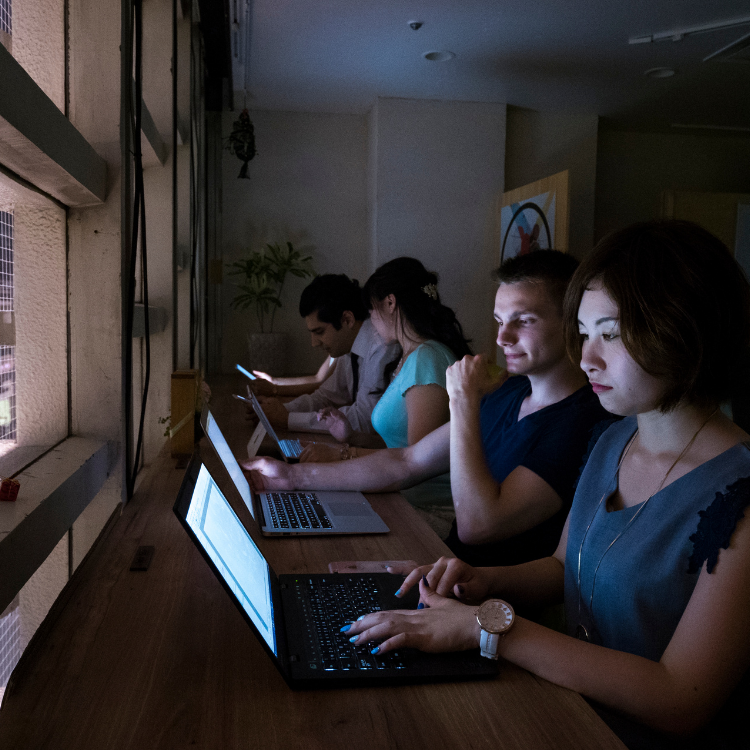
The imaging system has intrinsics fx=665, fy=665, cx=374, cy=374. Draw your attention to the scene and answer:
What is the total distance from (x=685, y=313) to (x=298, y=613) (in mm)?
725

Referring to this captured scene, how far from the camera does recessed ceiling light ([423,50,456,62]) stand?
4.30 metres

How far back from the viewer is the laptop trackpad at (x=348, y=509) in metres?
1.50

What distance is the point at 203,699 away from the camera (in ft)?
2.56

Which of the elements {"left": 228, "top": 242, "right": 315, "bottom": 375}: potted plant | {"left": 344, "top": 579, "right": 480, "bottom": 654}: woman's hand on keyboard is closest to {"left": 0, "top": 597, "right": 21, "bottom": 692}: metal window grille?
{"left": 344, "top": 579, "right": 480, "bottom": 654}: woman's hand on keyboard

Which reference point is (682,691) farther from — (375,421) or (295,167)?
(295,167)

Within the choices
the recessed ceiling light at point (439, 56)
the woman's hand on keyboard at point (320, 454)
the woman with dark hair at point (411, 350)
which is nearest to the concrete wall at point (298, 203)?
the recessed ceiling light at point (439, 56)

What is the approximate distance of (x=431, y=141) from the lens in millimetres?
5320

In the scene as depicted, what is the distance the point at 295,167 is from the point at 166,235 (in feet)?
10.8

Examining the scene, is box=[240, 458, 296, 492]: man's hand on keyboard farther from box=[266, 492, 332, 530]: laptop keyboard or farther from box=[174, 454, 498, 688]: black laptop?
box=[174, 454, 498, 688]: black laptop

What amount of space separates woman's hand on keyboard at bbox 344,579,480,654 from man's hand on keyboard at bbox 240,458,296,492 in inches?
30.7

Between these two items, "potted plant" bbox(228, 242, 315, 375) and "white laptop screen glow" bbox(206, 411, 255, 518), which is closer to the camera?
"white laptop screen glow" bbox(206, 411, 255, 518)

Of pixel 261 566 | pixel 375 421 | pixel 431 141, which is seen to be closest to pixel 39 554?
pixel 261 566

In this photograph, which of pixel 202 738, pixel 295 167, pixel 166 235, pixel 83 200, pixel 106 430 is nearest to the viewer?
pixel 202 738

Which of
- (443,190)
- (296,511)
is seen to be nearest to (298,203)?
(443,190)
